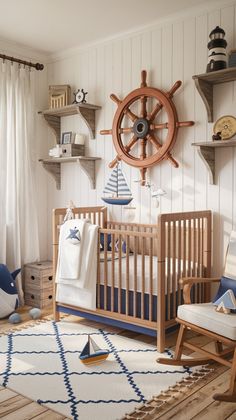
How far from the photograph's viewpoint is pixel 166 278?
2.72m

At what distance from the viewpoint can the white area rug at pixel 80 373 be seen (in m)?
2.03

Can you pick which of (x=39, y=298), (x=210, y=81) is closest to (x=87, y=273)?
(x=39, y=298)

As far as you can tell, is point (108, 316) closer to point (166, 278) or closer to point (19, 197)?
point (166, 278)

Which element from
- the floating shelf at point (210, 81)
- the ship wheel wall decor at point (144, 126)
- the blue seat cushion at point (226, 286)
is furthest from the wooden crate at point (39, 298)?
the floating shelf at point (210, 81)

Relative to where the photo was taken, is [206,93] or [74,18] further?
[74,18]

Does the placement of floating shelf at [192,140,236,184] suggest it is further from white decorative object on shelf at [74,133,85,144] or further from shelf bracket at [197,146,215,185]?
white decorative object on shelf at [74,133,85,144]

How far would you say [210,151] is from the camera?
2994mm

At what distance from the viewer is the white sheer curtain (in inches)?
147

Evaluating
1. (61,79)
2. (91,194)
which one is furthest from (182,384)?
(61,79)

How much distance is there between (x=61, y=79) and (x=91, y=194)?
116 centimetres

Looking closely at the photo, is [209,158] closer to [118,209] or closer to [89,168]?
[118,209]

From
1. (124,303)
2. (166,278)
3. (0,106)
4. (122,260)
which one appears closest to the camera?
(166,278)

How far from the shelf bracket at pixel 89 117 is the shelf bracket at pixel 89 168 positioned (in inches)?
9.4

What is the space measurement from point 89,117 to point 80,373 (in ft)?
7.25
